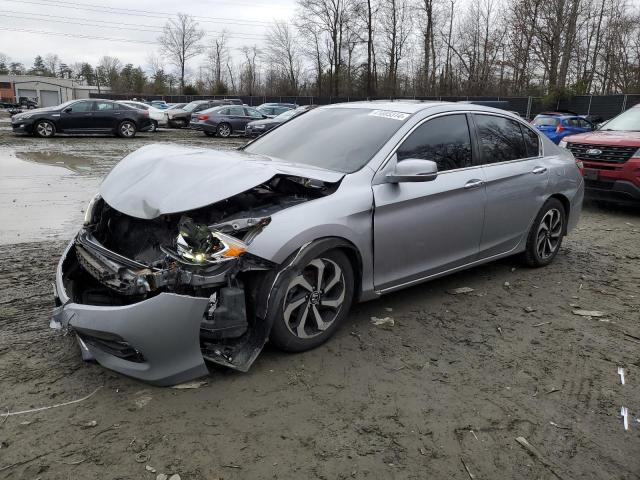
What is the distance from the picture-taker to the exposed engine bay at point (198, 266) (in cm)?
286

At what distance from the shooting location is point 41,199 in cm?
830

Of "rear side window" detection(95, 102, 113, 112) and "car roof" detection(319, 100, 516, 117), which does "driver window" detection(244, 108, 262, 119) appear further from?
"car roof" detection(319, 100, 516, 117)

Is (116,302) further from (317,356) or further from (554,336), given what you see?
(554,336)

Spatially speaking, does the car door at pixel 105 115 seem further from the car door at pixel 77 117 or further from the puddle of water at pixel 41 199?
the puddle of water at pixel 41 199

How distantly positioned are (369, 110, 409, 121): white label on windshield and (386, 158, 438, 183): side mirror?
2.05 ft

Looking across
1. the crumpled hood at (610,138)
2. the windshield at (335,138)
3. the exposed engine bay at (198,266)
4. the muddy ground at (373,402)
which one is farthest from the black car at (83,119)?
the exposed engine bay at (198,266)

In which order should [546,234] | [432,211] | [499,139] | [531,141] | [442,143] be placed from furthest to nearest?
[546,234]
[531,141]
[499,139]
[442,143]
[432,211]

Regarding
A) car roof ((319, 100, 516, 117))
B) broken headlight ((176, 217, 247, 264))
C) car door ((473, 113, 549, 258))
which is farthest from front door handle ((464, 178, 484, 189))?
broken headlight ((176, 217, 247, 264))

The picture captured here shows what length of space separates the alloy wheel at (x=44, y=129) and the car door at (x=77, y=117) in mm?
362

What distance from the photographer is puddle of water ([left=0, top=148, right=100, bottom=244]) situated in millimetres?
6367

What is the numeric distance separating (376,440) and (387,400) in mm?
383

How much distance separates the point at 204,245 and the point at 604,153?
780 centimetres

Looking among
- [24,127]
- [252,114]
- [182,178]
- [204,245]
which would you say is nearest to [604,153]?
[182,178]

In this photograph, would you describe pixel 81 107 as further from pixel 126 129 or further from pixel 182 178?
pixel 182 178
